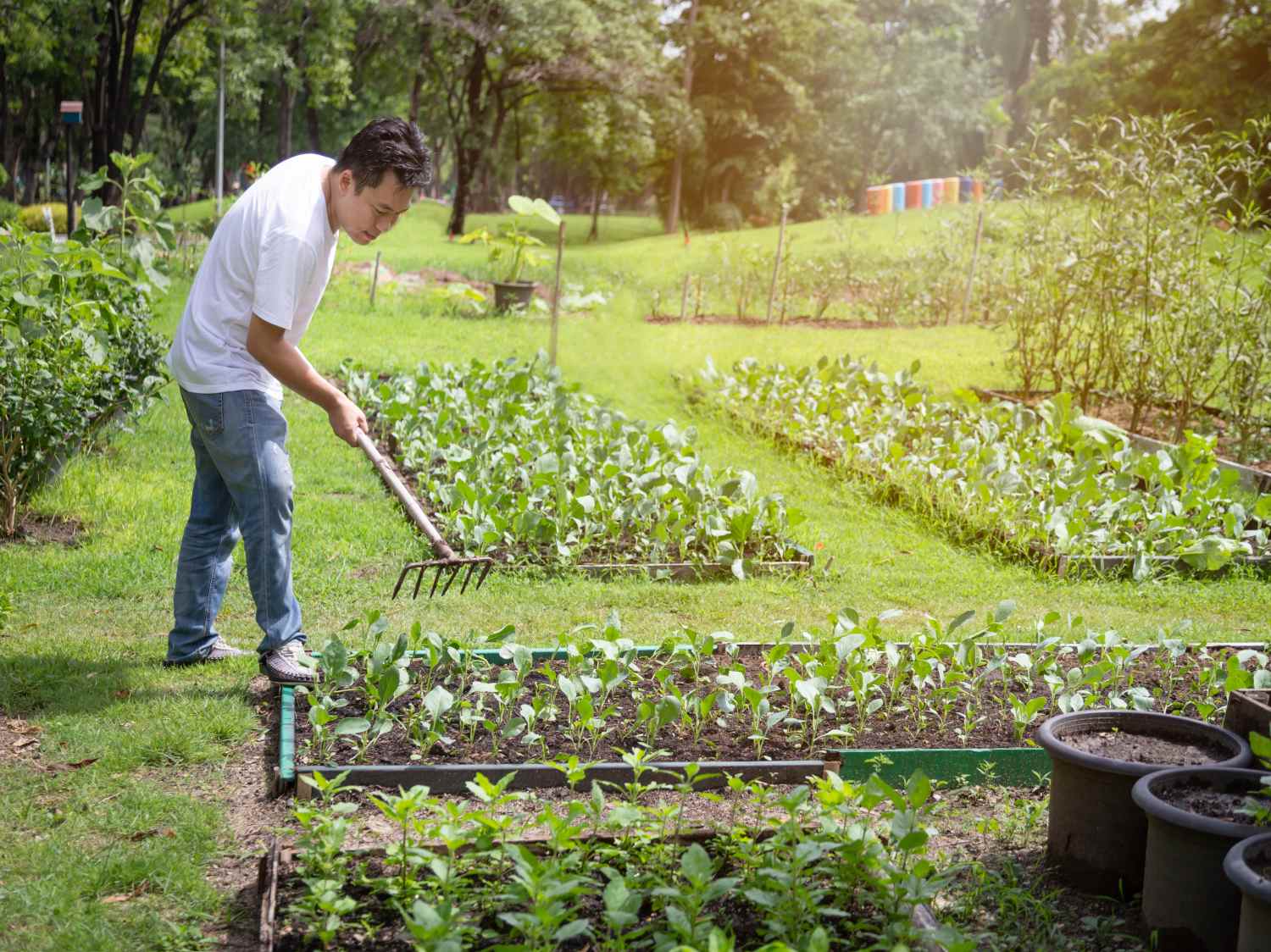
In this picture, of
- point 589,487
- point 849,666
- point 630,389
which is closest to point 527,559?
point 589,487

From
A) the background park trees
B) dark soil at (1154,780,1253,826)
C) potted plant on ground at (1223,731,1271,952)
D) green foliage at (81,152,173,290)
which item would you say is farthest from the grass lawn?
the background park trees

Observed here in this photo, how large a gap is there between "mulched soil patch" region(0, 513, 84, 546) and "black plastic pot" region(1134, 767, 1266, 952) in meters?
4.74

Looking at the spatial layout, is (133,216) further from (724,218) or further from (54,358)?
(724,218)

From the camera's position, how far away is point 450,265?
20.0 m

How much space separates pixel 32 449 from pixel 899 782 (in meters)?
4.20

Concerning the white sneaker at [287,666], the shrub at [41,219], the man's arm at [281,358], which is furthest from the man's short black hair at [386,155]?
the shrub at [41,219]

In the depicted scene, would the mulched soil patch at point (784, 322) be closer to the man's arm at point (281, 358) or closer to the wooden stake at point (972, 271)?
the wooden stake at point (972, 271)

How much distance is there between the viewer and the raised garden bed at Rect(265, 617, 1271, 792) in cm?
353

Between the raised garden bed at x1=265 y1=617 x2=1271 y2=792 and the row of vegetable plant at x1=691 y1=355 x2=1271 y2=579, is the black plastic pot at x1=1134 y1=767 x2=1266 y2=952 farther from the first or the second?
the row of vegetable plant at x1=691 y1=355 x2=1271 y2=579

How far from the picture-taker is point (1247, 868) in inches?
90.2

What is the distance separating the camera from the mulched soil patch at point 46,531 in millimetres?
5613

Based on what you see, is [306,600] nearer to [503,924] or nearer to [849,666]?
[849,666]

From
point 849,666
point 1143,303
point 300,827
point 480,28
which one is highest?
point 480,28

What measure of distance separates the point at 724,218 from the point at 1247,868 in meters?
33.6
